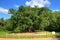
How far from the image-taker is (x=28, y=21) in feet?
83.9

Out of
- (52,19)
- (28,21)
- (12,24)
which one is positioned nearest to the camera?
(28,21)

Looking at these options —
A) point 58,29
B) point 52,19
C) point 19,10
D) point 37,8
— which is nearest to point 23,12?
point 19,10

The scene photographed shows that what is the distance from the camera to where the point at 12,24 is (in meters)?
27.3

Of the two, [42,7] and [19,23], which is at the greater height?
[42,7]

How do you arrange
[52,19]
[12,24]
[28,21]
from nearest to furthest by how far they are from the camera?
[28,21]
[12,24]
[52,19]

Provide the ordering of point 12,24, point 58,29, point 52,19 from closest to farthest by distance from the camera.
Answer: point 12,24 < point 52,19 < point 58,29

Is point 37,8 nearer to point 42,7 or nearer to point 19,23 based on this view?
point 42,7

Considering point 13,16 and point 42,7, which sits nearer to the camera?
point 13,16

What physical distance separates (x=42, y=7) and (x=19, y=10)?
471 centimetres

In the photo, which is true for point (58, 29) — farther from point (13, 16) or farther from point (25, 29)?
point (13, 16)

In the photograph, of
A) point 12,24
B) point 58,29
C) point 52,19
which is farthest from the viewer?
point 58,29

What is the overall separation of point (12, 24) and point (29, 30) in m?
3.30

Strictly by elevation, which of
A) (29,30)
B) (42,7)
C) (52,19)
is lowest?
(29,30)

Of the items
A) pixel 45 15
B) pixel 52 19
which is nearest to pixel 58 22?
pixel 52 19
